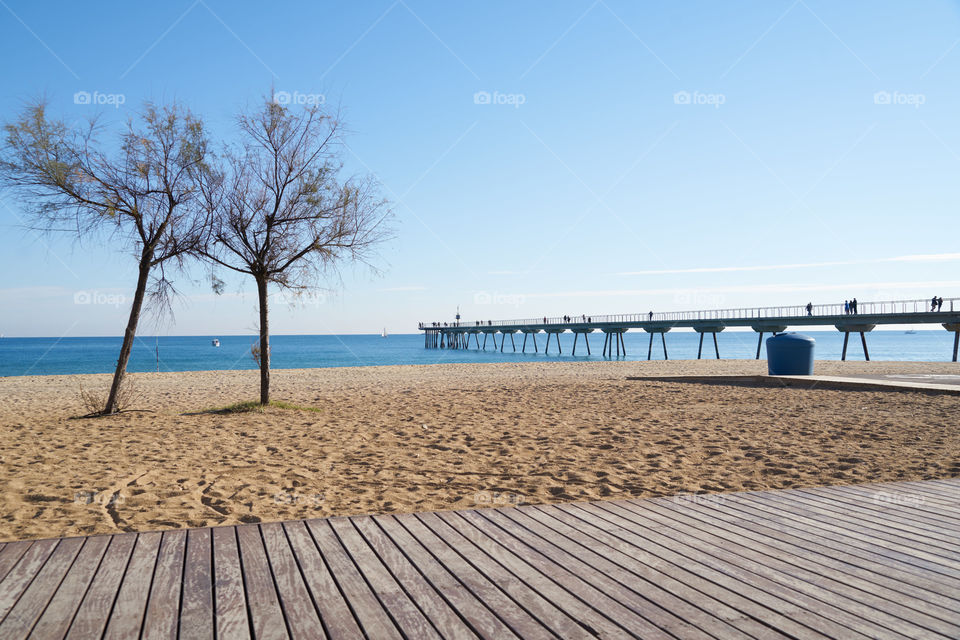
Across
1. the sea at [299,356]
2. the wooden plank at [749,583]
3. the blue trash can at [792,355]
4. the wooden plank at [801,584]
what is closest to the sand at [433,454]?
the wooden plank at [749,583]

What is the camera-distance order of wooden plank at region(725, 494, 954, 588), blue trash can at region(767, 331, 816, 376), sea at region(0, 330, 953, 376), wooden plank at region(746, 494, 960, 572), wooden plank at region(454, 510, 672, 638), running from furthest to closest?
sea at region(0, 330, 953, 376), blue trash can at region(767, 331, 816, 376), wooden plank at region(746, 494, 960, 572), wooden plank at region(725, 494, 954, 588), wooden plank at region(454, 510, 672, 638)

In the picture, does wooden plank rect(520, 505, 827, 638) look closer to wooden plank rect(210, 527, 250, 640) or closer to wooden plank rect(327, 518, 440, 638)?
wooden plank rect(327, 518, 440, 638)

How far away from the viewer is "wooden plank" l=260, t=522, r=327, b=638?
2.54 m

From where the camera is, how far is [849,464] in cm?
667

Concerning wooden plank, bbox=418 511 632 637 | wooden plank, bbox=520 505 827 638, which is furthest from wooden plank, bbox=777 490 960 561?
wooden plank, bbox=418 511 632 637

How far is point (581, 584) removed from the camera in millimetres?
2996

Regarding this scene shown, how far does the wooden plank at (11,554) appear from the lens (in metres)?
3.21

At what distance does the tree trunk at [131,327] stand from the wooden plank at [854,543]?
421 inches

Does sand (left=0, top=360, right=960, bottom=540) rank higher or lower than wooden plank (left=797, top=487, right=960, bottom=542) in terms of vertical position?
lower

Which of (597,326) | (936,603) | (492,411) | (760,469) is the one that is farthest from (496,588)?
(597,326)

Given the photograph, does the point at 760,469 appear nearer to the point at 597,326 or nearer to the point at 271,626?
the point at 271,626

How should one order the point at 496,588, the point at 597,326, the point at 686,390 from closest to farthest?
the point at 496,588, the point at 686,390, the point at 597,326

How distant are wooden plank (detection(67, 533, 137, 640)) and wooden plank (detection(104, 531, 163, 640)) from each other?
27 mm

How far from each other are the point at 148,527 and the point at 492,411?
7348 mm
